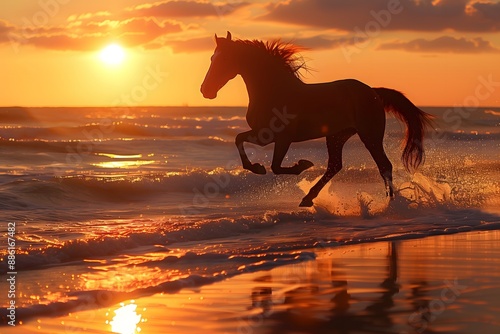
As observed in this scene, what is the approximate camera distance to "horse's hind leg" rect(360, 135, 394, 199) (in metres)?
12.5

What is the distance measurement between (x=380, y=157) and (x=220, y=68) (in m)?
2.89

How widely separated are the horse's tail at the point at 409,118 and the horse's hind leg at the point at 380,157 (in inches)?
19.3

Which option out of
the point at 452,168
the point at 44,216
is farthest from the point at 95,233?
the point at 452,168

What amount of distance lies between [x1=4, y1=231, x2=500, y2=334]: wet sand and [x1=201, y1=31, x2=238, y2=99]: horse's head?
113 inches

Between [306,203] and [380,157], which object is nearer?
[380,157]

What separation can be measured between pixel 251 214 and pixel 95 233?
306cm

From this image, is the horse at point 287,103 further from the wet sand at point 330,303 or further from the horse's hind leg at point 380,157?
the wet sand at point 330,303

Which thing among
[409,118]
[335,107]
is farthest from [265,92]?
[409,118]

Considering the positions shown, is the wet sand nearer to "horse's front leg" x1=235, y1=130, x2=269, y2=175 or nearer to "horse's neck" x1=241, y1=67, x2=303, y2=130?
"horse's front leg" x1=235, y1=130, x2=269, y2=175

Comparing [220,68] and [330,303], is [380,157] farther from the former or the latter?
[330,303]

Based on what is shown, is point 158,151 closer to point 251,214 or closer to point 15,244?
point 251,214

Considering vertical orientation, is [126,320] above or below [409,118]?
below

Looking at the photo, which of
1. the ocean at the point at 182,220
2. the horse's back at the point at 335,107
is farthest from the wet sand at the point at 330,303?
the horse's back at the point at 335,107

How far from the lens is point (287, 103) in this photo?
11.4 meters
